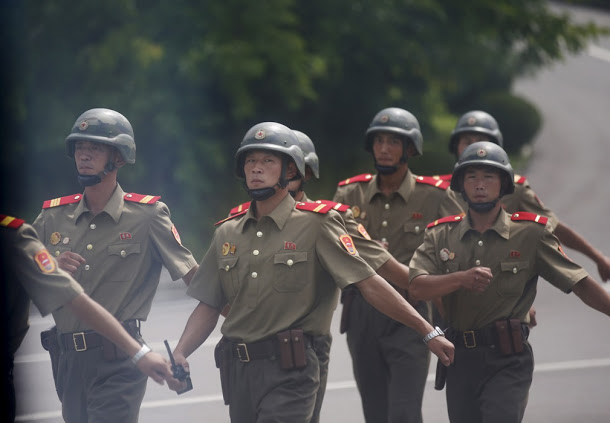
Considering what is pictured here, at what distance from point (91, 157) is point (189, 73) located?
12409mm

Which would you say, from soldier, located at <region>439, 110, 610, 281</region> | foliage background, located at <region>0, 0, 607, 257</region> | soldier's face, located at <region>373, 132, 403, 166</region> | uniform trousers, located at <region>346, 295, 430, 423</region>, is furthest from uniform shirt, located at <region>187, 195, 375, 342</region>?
foliage background, located at <region>0, 0, 607, 257</region>

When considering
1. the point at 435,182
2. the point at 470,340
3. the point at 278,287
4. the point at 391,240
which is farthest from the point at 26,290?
the point at 435,182

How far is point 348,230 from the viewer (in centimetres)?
741

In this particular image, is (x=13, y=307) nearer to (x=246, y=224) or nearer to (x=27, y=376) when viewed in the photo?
(x=246, y=224)

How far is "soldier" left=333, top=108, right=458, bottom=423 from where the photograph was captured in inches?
342

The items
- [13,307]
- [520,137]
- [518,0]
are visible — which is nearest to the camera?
[13,307]

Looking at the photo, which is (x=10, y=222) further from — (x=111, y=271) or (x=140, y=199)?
(x=140, y=199)

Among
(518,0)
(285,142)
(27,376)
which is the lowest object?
(27,376)

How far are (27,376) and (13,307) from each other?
5463 mm

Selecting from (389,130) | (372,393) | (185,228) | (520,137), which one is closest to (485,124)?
(389,130)

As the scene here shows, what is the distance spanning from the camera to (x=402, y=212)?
9195 millimetres

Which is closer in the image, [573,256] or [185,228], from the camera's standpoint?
[573,256]

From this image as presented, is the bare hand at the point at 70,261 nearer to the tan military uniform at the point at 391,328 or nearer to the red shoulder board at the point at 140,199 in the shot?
the red shoulder board at the point at 140,199

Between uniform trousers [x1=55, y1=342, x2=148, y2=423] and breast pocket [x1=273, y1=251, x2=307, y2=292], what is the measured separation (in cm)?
108
